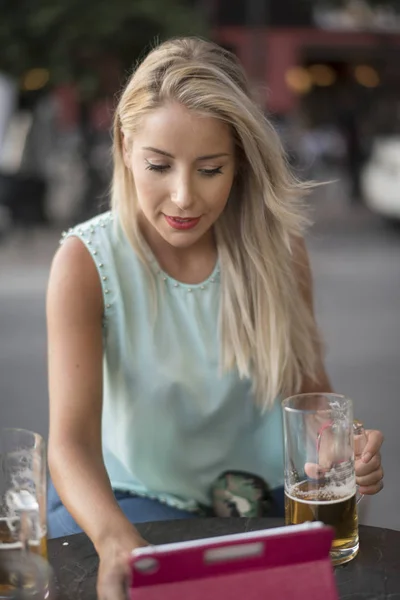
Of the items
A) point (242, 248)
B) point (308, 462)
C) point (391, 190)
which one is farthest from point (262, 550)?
point (391, 190)

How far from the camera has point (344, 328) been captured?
23.4 feet

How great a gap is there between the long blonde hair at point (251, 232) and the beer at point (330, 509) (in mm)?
569

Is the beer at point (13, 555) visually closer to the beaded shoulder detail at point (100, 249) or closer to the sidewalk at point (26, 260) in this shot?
the beaded shoulder detail at point (100, 249)

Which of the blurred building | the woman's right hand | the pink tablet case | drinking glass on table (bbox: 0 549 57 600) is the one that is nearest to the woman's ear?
the woman's right hand

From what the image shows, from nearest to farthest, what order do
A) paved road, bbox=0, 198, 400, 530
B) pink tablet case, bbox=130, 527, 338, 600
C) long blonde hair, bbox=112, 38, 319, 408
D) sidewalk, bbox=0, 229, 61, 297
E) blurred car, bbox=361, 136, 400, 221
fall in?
pink tablet case, bbox=130, 527, 338, 600, long blonde hair, bbox=112, 38, 319, 408, paved road, bbox=0, 198, 400, 530, sidewalk, bbox=0, 229, 61, 297, blurred car, bbox=361, 136, 400, 221

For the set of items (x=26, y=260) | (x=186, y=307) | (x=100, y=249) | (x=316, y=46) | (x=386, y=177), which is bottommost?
(x=186, y=307)

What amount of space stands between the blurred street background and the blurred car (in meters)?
0.02

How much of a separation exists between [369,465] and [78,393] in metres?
0.56

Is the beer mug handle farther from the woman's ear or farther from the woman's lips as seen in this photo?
the woman's ear

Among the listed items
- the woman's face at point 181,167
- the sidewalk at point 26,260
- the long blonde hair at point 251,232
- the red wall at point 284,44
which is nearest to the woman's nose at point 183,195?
the woman's face at point 181,167

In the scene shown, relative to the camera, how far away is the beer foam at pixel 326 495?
1.54 m

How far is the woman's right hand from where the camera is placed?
123 centimetres

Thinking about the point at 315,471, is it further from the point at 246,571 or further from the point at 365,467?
the point at 246,571

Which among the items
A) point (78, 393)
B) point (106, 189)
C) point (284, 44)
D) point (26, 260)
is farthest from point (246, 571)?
point (284, 44)
